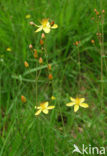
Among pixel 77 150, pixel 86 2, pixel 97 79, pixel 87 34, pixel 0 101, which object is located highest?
pixel 86 2

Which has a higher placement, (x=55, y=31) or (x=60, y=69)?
(x=55, y=31)

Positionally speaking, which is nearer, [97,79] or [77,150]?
[77,150]

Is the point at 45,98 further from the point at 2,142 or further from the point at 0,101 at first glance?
the point at 2,142

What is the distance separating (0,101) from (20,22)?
905 millimetres

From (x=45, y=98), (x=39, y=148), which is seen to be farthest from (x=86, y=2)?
(x=39, y=148)

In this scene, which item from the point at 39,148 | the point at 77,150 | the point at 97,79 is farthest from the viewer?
the point at 97,79

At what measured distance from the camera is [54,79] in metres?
2.17

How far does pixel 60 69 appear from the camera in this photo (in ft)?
7.48

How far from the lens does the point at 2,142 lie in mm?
1592

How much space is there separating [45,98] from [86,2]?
1.10 m

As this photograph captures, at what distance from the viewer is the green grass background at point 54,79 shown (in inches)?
Result: 63.2

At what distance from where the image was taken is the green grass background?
161 cm

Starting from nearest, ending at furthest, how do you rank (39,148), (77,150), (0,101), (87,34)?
(77,150)
(39,148)
(0,101)
(87,34)

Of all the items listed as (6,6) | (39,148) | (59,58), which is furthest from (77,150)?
(6,6)
